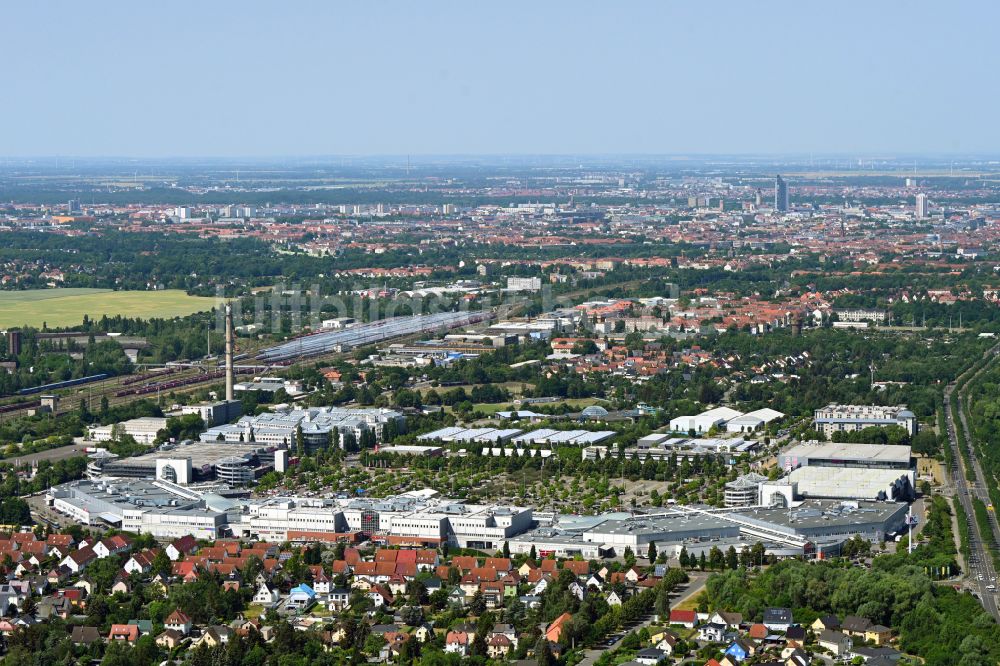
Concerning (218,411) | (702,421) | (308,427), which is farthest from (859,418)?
(218,411)

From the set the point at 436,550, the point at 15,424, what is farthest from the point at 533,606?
the point at 15,424

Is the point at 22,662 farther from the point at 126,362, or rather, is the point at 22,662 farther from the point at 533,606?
the point at 126,362

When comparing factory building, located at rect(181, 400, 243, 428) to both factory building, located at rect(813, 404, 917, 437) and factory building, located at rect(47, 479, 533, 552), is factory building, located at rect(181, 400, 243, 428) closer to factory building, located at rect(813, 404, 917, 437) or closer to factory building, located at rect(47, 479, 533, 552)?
factory building, located at rect(47, 479, 533, 552)

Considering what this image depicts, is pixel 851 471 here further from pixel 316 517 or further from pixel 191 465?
pixel 191 465

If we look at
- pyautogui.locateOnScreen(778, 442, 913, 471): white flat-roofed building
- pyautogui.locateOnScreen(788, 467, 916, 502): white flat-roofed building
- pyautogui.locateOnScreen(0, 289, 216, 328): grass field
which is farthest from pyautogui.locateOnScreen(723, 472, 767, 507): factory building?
pyautogui.locateOnScreen(0, 289, 216, 328): grass field

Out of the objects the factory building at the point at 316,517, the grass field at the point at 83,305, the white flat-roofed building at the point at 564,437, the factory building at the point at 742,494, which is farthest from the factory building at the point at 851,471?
the grass field at the point at 83,305

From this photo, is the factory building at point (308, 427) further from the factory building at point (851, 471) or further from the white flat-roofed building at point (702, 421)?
the factory building at point (851, 471)
